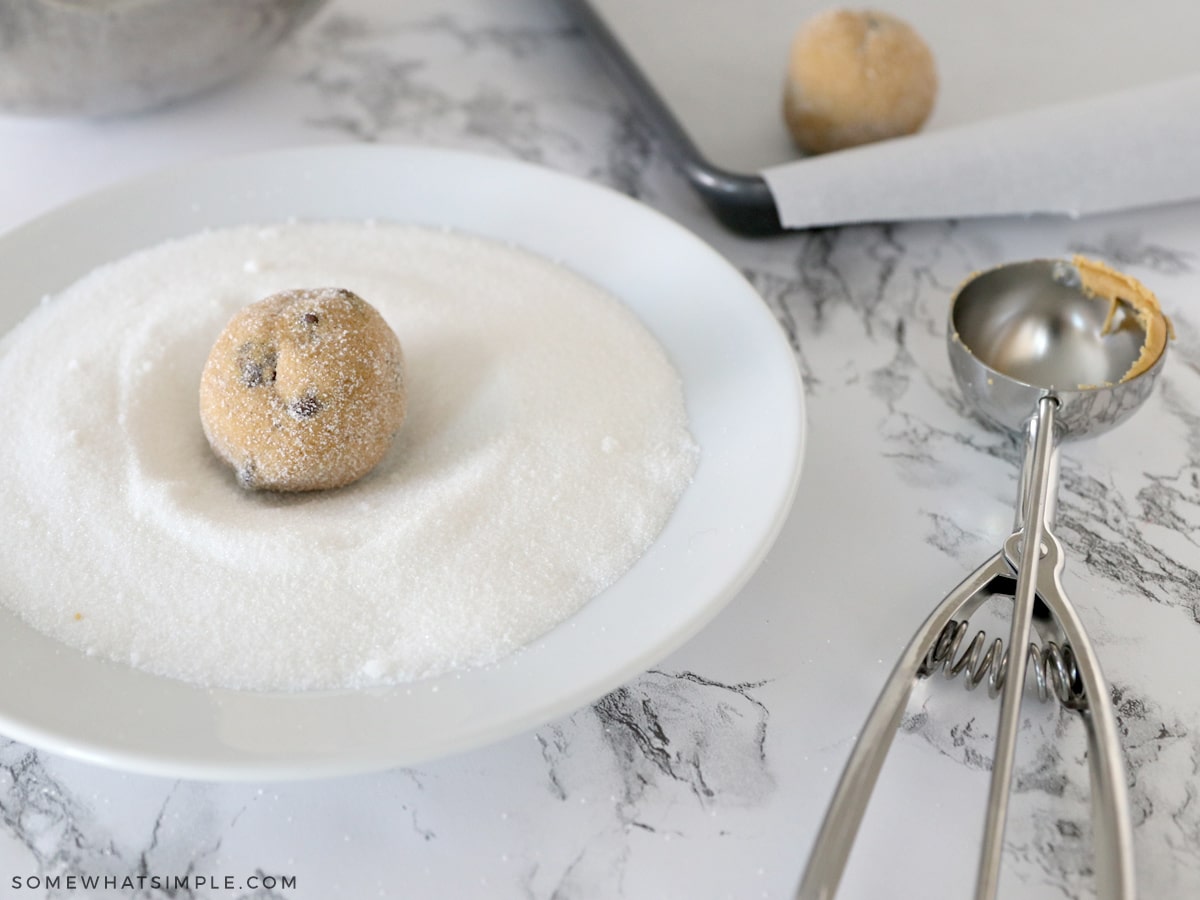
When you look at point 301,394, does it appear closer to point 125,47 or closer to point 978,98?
point 125,47

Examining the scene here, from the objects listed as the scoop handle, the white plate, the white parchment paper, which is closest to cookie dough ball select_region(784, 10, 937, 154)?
the white parchment paper

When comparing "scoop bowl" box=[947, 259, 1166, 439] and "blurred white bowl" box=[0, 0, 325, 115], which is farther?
"blurred white bowl" box=[0, 0, 325, 115]

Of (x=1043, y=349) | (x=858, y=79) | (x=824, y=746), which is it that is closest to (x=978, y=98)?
(x=858, y=79)

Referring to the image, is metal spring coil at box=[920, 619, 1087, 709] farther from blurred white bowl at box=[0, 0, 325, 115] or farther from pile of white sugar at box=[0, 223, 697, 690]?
blurred white bowl at box=[0, 0, 325, 115]

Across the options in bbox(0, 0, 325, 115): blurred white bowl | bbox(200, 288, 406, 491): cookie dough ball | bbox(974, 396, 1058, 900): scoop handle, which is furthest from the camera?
bbox(0, 0, 325, 115): blurred white bowl

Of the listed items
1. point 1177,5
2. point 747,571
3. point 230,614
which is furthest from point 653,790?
point 1177,5

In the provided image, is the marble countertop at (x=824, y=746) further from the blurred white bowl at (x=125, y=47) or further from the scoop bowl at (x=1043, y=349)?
the blurred white bowl at (x=125, y=47)
